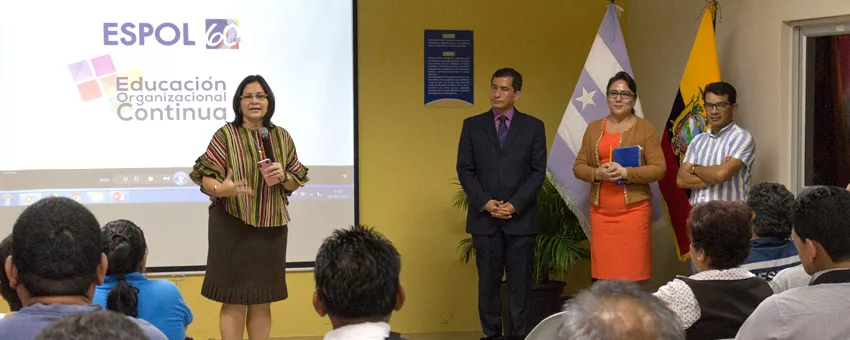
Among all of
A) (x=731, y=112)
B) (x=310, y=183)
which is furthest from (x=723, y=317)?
(x=310, y=183)

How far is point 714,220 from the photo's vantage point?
9.36ft

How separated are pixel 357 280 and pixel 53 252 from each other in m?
0.67

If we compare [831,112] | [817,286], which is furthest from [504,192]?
[817,286]

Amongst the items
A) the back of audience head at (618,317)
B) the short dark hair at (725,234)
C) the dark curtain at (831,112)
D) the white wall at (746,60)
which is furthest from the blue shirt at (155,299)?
the dark curtain at (831,112)

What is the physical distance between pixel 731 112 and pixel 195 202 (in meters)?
3.22

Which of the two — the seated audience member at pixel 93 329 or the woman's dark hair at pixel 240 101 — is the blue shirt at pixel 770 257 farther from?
the seated audience member at pixel 93 329

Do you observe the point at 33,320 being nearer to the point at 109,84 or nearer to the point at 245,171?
the point at 245,171

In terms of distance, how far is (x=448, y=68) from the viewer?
634 cm

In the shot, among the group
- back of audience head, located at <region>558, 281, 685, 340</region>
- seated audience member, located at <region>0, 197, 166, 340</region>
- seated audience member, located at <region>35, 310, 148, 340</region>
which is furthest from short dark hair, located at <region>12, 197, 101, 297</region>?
back of audience head, located at <region>558, 281, 685, 340</region>

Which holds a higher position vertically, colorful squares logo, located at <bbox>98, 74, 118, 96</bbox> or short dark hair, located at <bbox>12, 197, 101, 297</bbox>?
colorful squares logo, located at <bbox>98, 74, 118, 96</bbox>

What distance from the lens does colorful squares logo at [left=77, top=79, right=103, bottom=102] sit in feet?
18.9

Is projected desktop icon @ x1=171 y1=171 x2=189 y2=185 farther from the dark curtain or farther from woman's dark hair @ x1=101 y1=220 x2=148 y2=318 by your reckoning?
the dark curtain

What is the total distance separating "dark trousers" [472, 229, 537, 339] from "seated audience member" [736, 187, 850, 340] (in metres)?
2.88

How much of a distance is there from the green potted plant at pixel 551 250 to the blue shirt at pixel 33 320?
12.6 ft
